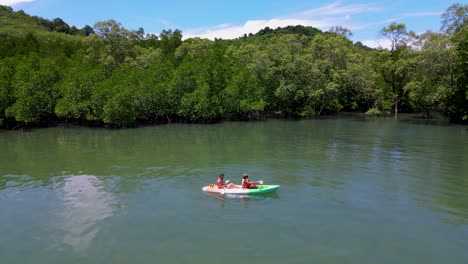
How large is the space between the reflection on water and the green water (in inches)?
2.4

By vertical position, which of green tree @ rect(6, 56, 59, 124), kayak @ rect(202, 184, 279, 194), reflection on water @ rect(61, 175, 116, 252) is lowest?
reflection on water @ rect(61, 175, 116, 252)

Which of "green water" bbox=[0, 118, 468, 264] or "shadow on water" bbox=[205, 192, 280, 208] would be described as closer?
"green water" bbox=[0, 118, 468, 264]

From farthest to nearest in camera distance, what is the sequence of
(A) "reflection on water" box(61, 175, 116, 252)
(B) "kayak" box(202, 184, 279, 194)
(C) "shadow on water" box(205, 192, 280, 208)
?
(B) "kayak" box(202, 184, 279, 194), (C) "shadow on water" box(205, 192, 280, 208), (A) "reflection on water" box(61, 175, 116, 252)

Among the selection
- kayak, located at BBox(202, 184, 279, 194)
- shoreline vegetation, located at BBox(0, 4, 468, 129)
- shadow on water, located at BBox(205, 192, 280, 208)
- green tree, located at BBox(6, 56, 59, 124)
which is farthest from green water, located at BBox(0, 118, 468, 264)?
shoreline vegetation, located at BBox(0, 4, 468, 129)

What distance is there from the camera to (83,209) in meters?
18.3

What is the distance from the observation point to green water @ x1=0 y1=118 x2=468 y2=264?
14094 mm

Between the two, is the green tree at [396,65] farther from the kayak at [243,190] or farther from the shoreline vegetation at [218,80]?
the kayak at [243,190]

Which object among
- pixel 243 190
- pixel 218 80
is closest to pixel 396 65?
pixel 218 80

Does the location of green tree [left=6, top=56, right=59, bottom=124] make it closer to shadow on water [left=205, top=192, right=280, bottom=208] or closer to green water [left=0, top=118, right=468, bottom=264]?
green water [left=0, top=118, right=468, bottom=264]

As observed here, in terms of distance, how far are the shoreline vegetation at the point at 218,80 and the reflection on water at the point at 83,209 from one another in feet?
87.9

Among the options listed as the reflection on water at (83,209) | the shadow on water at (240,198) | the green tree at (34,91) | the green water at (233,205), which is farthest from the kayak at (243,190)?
the green tree at (34,91)

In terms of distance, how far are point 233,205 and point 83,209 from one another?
7.40 meters

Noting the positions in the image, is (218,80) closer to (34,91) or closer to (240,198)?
(34,91)

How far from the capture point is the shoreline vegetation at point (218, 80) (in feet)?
163
